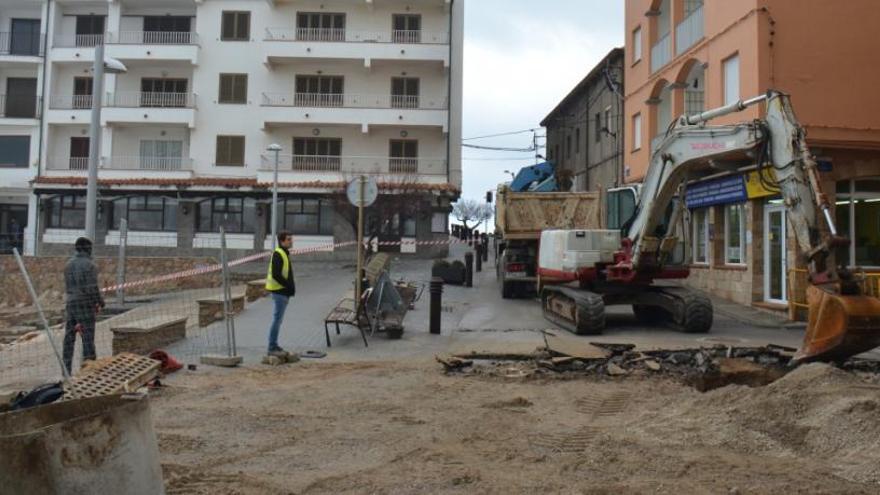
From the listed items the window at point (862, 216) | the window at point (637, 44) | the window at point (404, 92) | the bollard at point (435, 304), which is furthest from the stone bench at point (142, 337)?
the window at point (404, 92)

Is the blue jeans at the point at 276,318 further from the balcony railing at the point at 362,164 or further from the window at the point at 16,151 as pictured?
the window at the point at 16,151

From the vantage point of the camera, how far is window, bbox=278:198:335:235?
109ft

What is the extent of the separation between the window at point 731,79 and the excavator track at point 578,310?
7.30 metres

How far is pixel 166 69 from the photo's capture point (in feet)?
116

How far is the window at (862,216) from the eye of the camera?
15.3m

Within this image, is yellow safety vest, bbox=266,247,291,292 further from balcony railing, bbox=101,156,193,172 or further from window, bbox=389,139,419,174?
balcony railing, bbox=101,156,193,172

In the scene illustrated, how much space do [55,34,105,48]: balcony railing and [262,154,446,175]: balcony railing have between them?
37.3 ft

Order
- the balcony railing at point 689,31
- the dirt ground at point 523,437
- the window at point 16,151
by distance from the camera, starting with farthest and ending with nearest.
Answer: the window at point 16,151, the balcony railing at point 689,31, the dirt ground at point 523,437

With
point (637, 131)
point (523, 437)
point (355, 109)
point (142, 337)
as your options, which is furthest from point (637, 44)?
point (523, 437)

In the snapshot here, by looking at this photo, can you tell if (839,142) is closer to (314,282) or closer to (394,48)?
(314,282)

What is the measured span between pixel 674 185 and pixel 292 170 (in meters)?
24.6

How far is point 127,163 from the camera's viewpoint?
3488 centimetres

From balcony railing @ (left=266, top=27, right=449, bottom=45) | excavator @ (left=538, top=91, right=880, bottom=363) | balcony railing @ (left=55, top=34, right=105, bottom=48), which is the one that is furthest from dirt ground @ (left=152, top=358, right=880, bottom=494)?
balcony railing @ (left=55, top=34, right=105, bottom=48)

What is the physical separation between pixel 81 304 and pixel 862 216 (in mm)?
15735
